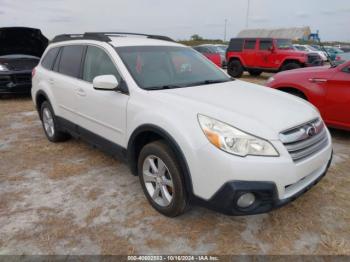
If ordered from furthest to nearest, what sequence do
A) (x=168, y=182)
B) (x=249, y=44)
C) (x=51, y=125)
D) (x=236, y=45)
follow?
(x=236, y=45)
(x=249, y=44)
(x=51, y=125)
(x=168, y=182)

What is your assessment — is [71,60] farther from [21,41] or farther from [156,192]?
[21,41]

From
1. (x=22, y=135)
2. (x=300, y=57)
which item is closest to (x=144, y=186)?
(x=22, y=135)

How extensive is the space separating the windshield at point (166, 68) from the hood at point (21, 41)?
247 inches

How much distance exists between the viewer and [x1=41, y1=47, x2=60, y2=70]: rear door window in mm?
4907

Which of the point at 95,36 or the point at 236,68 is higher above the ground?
the point at 95,36

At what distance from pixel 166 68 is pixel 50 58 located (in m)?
2.44

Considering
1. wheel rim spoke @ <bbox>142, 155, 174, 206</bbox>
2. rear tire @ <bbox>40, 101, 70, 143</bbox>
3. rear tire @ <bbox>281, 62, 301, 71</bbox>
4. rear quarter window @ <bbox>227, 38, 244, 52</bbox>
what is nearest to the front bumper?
wheel rim spoke @ <bbox>142, 155, 174, 206</bbox>

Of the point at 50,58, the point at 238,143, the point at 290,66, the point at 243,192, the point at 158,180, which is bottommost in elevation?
the point at 290,66

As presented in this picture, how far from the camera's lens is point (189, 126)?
257 centimetres

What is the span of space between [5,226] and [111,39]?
2.31m

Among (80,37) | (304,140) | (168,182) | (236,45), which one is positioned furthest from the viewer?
(236,45)

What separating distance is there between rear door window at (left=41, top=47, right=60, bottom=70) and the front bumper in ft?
11.7

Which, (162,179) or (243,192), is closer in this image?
(243,192)

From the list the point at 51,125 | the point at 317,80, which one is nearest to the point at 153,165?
the point at 51,125
